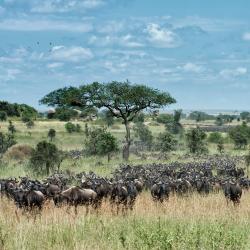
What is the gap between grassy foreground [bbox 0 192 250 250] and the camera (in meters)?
11.2

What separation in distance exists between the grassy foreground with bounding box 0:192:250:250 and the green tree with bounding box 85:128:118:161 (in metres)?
31.9

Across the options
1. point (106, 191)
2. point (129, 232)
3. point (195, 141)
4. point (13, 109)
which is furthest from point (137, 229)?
point (13, 109)

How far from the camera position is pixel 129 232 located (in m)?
12.9

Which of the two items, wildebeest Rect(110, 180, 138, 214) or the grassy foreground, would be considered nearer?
the grassy foreground

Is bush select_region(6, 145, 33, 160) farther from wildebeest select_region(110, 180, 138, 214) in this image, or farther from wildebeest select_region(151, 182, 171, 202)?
wildebeest select_region(110, 180, 138, 214)

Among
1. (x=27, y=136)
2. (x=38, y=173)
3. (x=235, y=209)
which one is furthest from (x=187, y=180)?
(x=27, y=136)

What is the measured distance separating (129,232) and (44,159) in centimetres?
2462

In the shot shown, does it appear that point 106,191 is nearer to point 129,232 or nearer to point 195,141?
point 129,232

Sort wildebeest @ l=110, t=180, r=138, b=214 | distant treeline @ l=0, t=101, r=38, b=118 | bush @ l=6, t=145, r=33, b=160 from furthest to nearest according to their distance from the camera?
distant treeline @ l=0, t=101, r=38, b=118, bush @ l=6, t=145, r=33, b=160, wildebeest @ l=110, t=180, r=138, b=214

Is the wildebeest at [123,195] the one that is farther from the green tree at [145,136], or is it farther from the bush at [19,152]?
the green tree at [145,136]

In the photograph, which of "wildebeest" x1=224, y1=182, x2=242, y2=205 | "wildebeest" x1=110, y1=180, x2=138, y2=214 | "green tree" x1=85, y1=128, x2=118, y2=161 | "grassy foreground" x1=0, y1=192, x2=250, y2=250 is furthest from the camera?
"green tree" x1=85, y1=128, x2=118, y2=161

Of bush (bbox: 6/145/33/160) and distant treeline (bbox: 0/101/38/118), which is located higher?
distant treeline (bbox: 0/101/38/118)

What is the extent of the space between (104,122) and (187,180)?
92.5m

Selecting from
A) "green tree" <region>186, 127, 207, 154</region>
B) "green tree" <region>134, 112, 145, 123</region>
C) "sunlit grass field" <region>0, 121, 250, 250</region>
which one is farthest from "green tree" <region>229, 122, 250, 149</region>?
"sunlit grass field" <region>0, 121, 250, 250</region>
